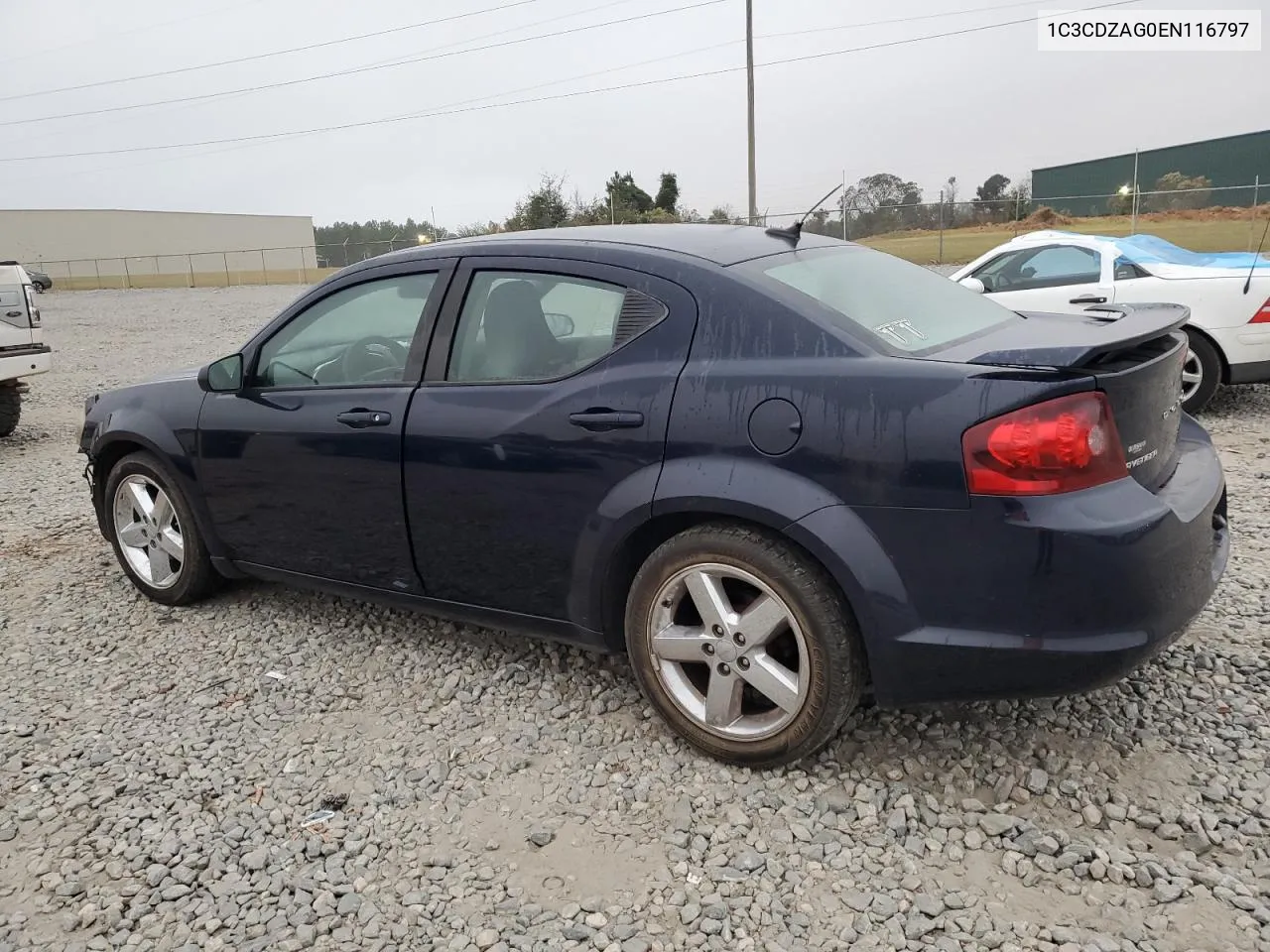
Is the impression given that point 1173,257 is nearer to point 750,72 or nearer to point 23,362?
point 23,362

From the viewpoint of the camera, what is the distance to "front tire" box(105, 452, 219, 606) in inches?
166

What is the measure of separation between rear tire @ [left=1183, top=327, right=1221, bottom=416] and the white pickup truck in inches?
376

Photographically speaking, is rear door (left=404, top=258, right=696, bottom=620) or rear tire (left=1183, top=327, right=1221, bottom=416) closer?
rear door (left=404, top=258, right=696, bottom=620)

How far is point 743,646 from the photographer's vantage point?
2738mm

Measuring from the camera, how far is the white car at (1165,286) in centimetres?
696

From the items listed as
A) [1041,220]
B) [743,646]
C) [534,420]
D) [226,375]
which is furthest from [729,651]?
[1041,220]

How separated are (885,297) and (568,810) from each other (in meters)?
1.87

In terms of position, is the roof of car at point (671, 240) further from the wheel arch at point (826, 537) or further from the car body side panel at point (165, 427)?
the car body side panel at point (165, 427)

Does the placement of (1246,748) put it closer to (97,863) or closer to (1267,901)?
(1267,901)

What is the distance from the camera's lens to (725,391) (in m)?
2.68

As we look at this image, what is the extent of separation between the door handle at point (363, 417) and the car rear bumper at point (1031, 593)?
5.46 feet

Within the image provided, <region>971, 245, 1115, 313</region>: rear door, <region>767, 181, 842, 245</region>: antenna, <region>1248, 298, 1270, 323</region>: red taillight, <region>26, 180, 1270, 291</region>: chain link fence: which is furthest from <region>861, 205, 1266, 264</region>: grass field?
<region>767, 181, 842, 245</region>: antenna

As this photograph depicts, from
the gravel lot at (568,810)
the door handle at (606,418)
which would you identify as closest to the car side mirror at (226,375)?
the gravel lot at (568,810)

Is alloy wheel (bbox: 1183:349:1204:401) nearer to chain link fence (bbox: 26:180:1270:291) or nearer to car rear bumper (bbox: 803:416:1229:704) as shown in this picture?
car rear bumper (bbox: 803:416:1229:704)
